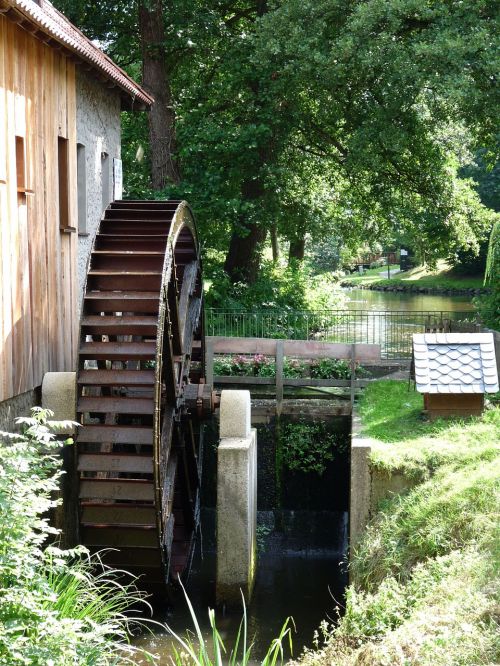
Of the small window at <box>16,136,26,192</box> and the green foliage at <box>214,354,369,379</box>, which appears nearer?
the small window at <box>16,136,26,192</box>

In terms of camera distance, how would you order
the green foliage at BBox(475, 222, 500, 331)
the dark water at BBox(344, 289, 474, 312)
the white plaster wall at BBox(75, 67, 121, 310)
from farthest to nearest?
the dark water at BBox(344, 289, 474, 312)
the green foliage at BBox(475, 222, 500, 331)
the white plaster wall at BBox(75, 67, 121, 310)

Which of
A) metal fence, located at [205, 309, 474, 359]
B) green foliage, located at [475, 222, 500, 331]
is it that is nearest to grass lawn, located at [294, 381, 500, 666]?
green foliage, located at [475, 222, 500, 331]

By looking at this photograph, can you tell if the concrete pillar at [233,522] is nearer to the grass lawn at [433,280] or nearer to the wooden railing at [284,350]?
the wooden railing at [284,350]

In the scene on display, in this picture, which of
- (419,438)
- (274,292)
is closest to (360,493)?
(419,438)

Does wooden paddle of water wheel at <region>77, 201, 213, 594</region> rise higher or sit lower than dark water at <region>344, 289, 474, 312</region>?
lower

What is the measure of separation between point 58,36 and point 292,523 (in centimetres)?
634

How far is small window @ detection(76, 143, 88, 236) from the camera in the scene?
425 inches

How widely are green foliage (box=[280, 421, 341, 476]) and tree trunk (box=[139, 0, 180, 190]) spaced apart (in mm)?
7511

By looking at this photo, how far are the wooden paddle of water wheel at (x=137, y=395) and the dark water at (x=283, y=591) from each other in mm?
400

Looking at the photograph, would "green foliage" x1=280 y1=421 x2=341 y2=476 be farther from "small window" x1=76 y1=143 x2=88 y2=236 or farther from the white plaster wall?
"small window" x1=76 y1=143 x2=88 y2=236

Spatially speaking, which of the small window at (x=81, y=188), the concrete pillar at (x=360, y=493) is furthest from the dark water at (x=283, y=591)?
the small window at (x=81, y=188)

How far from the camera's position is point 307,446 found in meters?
11.7

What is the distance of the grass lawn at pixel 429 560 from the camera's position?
17.0 ft

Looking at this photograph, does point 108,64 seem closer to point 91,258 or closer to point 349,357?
point 91,258
